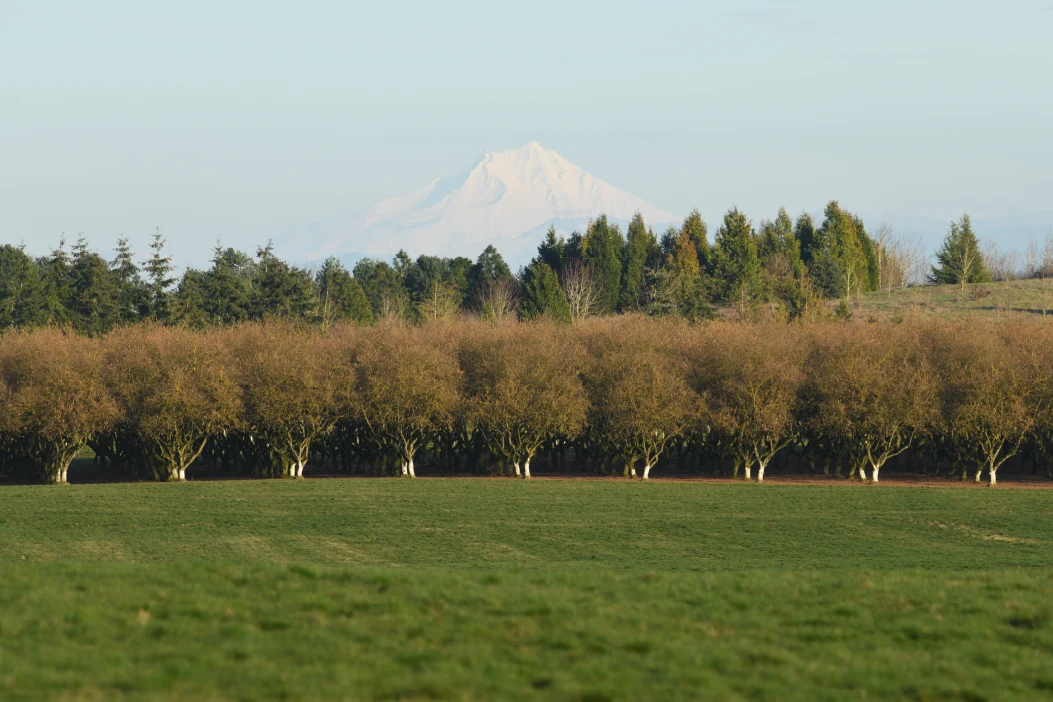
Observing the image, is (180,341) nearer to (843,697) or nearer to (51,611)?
(51,611)

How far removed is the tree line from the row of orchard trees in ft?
71.7

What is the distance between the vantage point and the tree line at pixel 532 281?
93.2 metres

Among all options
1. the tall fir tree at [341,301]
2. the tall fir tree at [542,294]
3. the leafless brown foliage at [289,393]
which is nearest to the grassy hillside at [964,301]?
the tall fir tree at [542,294]

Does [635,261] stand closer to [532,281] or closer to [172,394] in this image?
[532,281]

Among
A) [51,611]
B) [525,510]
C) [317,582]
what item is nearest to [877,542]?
[525,510]

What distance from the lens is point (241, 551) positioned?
1355 inches

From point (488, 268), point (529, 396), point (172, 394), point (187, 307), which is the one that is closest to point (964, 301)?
point (488, 268)

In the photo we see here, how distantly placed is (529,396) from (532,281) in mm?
51297

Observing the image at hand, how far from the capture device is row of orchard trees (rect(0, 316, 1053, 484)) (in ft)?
182

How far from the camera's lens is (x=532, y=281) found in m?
108

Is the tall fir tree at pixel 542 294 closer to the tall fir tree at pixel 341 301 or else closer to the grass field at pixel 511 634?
the tall fir tree at pixel 341 301

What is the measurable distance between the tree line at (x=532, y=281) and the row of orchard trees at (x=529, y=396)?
21855 mm

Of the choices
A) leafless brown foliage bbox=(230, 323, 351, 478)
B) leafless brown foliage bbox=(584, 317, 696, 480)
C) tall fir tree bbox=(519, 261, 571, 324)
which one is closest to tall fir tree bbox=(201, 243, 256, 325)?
tall fir tree bbox=(519, 261, 571, 324)

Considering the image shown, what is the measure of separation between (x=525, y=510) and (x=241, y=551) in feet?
45.4
